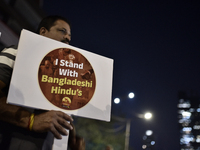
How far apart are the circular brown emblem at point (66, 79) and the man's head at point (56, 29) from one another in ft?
1.37

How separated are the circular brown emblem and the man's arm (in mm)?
103

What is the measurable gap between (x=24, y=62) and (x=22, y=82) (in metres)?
0.14

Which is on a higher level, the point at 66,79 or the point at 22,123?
the point at 66,79

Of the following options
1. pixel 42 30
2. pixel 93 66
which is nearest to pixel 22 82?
pixel 93 66

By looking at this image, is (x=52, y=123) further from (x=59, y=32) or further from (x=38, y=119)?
(x=59, y=32)

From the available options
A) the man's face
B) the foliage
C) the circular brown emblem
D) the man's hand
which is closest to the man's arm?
the man's hand

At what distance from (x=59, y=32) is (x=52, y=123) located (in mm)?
962

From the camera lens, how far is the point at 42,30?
1964 mm

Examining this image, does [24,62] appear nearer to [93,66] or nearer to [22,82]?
[22,82]

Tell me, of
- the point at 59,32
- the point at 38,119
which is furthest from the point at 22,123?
the point at 59,32

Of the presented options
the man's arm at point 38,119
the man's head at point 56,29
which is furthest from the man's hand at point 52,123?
the man's head at point 56,29

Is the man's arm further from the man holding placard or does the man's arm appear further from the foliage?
the foliage

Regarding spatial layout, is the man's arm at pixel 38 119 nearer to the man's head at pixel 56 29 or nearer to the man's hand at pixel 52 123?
the man's hand at pixel 52 123

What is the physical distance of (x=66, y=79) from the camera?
1415mm
